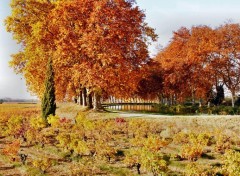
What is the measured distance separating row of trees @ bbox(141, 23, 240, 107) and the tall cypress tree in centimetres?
2072

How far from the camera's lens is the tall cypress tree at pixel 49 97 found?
32856mm

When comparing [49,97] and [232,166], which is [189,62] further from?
[232,166]

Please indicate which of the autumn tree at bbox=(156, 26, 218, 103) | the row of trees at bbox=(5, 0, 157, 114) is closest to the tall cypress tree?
the row of trees at bbox=(5, 0, 157, 114)

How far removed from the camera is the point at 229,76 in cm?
4922

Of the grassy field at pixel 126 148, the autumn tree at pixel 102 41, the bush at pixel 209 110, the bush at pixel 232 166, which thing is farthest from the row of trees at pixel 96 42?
the bush at pixel 232 166

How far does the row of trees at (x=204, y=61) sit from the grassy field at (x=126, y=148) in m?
22.0

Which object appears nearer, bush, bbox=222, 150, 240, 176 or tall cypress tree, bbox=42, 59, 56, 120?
bush, bbox=222, 150, 240, 176

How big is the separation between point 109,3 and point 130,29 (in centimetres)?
314

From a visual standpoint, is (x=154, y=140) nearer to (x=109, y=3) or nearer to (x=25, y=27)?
(x=109, y=3)

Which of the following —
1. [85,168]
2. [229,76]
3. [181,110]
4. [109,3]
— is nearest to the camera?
[85,168]

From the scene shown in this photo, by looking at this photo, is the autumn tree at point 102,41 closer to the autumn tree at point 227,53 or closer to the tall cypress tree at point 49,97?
the tall cypress tree at point 49,97

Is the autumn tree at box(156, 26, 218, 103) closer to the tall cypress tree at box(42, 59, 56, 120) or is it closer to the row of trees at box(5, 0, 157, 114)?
the row of trees at box(5, 0, 157, 114)

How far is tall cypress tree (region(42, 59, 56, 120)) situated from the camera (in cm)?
3286

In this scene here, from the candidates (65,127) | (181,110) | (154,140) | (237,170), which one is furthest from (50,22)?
(237,170)
